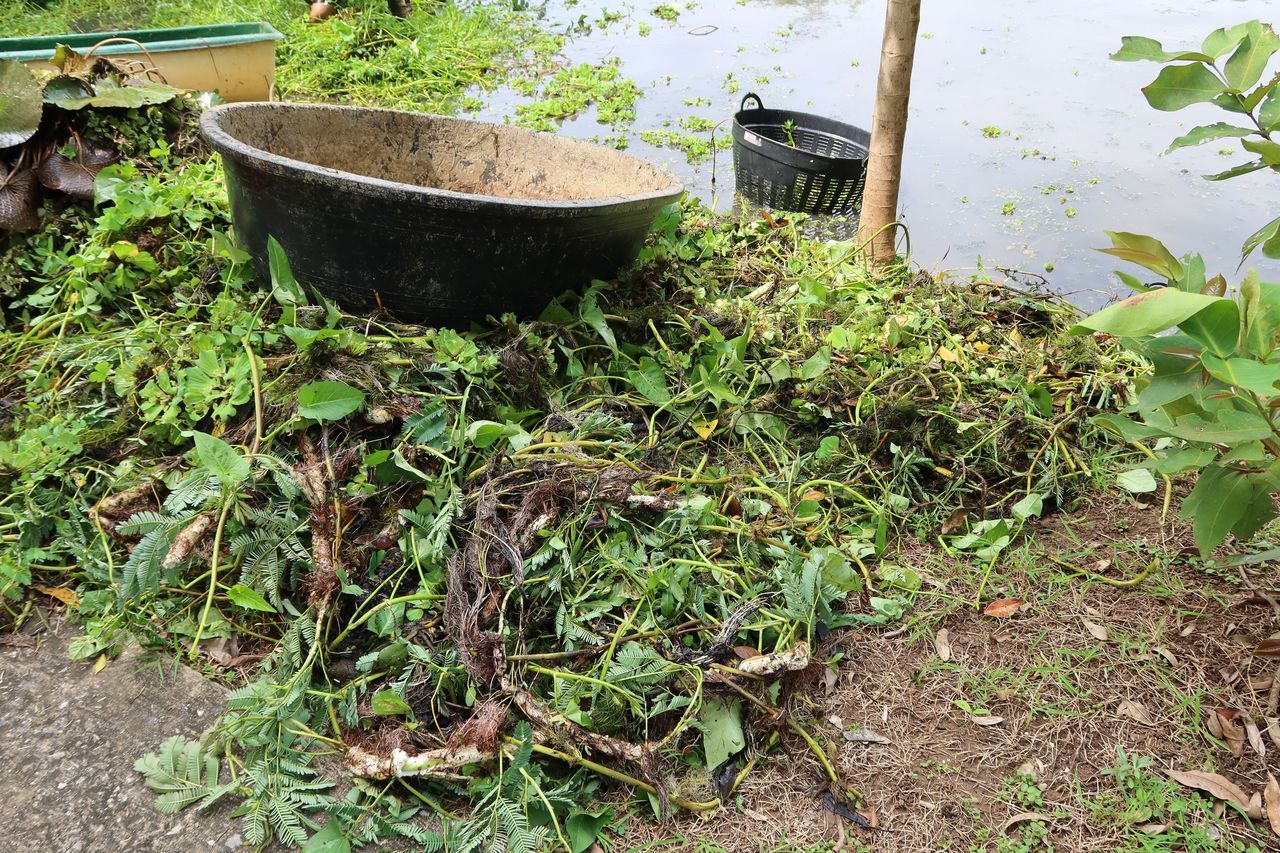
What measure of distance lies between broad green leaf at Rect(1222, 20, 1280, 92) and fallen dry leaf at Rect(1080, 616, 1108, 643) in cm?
122

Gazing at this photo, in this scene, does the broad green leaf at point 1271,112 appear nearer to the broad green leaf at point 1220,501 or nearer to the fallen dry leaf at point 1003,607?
the broad green leaf at point 1220,501

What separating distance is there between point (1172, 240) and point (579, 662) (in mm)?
3475

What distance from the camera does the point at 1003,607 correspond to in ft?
6.89

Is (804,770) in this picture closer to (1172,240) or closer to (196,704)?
(196,704)

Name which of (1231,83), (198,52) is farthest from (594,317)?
(198,52)

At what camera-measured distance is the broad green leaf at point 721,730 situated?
5.67 ft

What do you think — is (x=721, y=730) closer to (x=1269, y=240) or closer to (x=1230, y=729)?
(x=1230, y=729)

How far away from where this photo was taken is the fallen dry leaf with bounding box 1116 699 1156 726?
5.91 ft

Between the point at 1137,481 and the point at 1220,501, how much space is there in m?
0.90

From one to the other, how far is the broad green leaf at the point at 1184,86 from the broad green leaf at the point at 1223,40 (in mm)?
32

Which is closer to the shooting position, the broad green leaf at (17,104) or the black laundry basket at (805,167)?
the broad green leaf at (17,104)

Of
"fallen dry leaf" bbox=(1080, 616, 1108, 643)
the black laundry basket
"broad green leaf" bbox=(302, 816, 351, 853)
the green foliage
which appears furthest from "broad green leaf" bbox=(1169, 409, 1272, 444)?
the black laundry basket

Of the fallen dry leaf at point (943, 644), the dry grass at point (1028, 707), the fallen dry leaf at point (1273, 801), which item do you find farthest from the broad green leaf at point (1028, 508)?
the fallen dry leaf at point (1273, 801)

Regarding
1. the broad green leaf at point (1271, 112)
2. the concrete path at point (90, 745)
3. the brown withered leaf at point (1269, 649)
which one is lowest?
the concrete path at point (90, 745)
